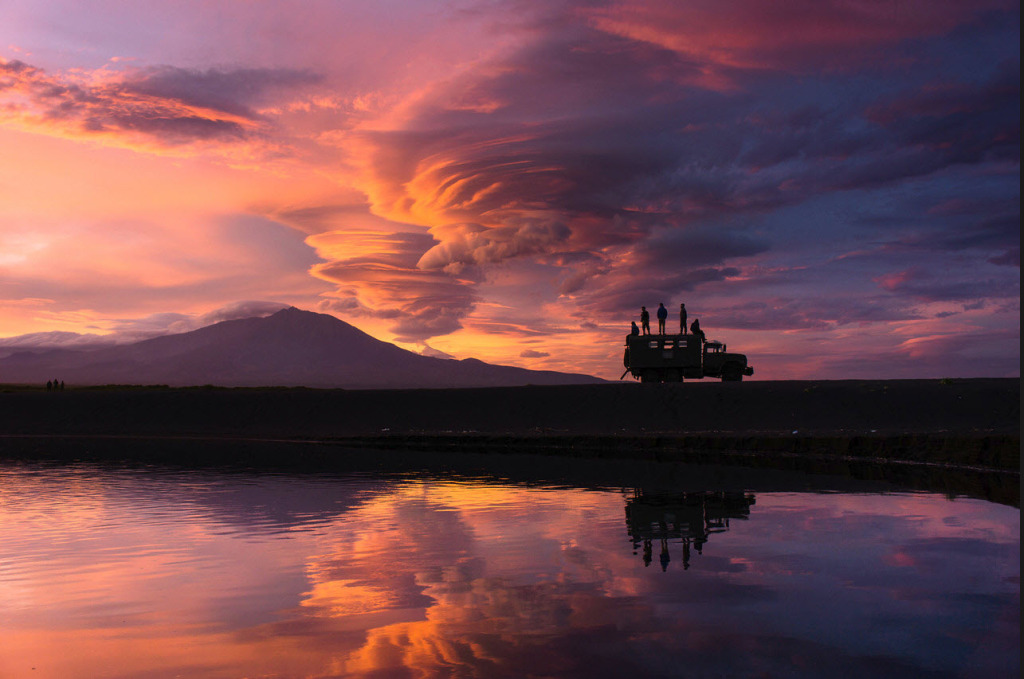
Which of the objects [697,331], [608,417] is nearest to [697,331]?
[697,331]

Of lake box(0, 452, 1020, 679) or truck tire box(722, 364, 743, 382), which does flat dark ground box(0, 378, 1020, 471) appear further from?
lake box(0, 452, 1020, 679)

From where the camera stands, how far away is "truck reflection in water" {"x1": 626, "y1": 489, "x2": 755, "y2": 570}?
1400 centimetres

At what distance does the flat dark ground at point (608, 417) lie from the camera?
110 ft

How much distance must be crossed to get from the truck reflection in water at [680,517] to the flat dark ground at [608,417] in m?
13.0

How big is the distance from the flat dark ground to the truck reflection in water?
42.5ft

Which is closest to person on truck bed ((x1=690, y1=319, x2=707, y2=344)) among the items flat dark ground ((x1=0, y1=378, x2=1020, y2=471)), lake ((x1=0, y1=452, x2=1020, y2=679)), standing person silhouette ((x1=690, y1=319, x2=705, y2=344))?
standing person silhouette ((x1=690, y1=319, x2=705, y2=344))

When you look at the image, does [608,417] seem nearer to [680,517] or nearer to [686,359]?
[686,359]

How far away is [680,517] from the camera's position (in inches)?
668

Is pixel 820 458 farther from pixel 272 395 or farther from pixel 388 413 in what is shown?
pixel 272 395

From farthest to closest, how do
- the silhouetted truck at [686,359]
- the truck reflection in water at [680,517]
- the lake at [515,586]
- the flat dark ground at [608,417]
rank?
the silhouetted truck at [686,359] < the flat dark ground at [608,417] < the truck reflection in water at [680,517] < the lake at [515,586]

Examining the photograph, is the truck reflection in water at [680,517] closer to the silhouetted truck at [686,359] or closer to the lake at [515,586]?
the lake at [515,586]

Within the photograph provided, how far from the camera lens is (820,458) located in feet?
104

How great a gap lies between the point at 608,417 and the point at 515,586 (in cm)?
3602

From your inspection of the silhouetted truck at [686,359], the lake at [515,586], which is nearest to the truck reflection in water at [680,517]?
the lake at [515,586]
